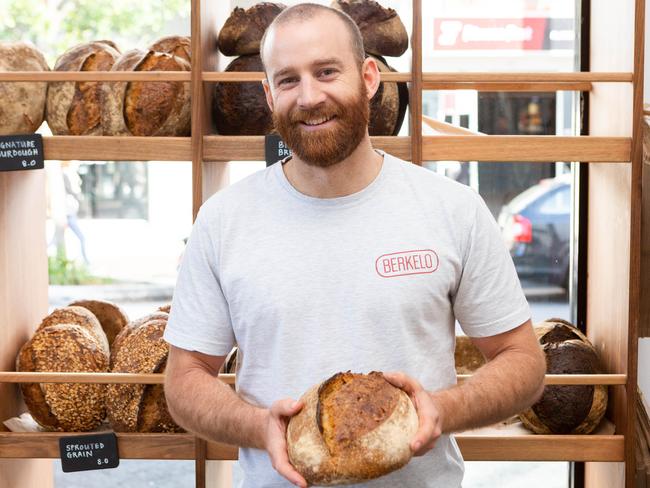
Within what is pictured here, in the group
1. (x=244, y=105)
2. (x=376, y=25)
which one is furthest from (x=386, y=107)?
(x=244, y=105)

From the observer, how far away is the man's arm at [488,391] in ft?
3.58

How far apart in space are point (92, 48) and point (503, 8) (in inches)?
45.2

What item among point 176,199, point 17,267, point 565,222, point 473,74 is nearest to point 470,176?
point 565,222

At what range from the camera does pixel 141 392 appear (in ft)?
6.22

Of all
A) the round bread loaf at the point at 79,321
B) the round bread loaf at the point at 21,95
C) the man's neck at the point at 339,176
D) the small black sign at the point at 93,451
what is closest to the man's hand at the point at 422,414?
the man's neck at the point at 339,176

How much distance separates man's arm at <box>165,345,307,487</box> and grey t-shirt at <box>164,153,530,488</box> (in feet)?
0.11

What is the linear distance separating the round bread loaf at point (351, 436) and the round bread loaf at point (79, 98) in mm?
1080

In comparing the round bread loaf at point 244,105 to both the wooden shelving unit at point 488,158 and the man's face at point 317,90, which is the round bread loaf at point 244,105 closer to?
the wooden shelving unit at point 488,158

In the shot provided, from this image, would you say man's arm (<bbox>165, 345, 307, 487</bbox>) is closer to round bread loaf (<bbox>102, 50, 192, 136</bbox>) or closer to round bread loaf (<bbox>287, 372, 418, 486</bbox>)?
round bread loaf (<bbox>287, 372, 418, 486</bbox>)

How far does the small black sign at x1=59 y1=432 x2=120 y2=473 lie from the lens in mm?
1856

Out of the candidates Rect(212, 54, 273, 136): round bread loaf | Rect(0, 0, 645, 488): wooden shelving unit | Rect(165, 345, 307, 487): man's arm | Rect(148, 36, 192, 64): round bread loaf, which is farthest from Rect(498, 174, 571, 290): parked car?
Rect(165, 345, 307, 487): man's arm

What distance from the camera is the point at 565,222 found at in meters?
2.48

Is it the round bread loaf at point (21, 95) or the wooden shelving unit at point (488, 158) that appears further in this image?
the round bread loaf at point (21, 95)

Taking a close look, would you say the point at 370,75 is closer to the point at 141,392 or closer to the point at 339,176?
the point at 339,176
